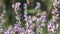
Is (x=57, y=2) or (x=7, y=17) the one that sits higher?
(x=57, y=2)

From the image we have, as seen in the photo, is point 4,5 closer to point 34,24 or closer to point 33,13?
point 33,13

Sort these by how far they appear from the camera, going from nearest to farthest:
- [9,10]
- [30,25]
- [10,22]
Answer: [30,25]
[10,22]
[9,10]

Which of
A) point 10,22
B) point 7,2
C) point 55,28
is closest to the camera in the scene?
point 55,28

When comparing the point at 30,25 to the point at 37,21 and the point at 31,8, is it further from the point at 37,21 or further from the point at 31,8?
the point at 31,8

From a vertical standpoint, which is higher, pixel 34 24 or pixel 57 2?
pixel 57 2

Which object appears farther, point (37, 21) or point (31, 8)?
point (31, 8)

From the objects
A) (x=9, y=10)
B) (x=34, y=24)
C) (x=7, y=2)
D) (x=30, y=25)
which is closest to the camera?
(x=30, y=25)

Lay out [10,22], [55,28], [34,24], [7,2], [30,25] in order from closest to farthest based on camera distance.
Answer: [55,28] → [30,25] → [34,24] → [10,22] → [7,2]

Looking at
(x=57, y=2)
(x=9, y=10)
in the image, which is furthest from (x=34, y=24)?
(x=9, y=10)

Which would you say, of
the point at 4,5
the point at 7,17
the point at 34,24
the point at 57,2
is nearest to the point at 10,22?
the point at 7,17
